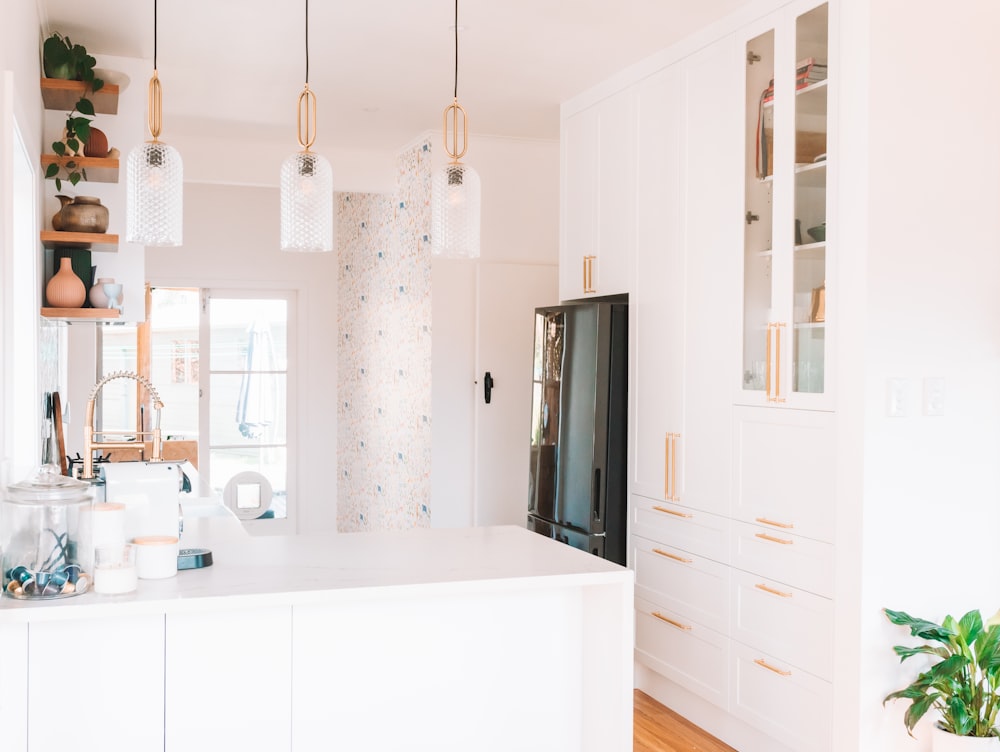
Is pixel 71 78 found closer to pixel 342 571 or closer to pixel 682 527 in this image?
pixel 342 571

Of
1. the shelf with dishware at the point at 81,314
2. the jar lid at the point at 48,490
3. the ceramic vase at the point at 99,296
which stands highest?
the ceramic vase at the point at 99,296

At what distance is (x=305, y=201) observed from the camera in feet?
7.66

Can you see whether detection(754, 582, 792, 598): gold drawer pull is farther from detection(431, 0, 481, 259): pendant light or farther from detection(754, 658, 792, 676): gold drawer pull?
detection(431, 0, 481, 259): pendant light

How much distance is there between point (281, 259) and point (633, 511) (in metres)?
4.53

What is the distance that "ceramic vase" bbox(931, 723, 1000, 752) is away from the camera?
273cm

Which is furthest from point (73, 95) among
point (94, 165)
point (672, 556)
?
point (672, 556)

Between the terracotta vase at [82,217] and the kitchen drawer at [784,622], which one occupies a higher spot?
the terracotta vase at [82,217]

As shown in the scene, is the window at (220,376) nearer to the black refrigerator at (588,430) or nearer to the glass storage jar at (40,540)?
the black refrigerator at (588,430)

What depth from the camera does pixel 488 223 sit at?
5.48m

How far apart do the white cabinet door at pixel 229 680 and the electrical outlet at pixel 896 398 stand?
Result: 1.86 meters

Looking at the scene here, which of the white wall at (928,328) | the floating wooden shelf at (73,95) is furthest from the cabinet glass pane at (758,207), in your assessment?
the floating wooden shelf at (73,95)

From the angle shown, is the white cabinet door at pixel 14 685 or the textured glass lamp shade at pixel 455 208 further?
the textured glass lamp shade at pixel 455 208

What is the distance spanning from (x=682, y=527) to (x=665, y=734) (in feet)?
2.61

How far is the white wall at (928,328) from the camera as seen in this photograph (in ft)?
9.33
